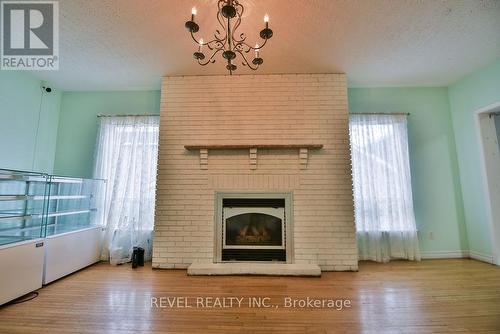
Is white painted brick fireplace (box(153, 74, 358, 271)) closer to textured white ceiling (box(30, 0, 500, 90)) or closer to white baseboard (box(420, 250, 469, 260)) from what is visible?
textured white ceiling (box(30, 0, 500, 90))

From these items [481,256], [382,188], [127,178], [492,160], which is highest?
[492,160]

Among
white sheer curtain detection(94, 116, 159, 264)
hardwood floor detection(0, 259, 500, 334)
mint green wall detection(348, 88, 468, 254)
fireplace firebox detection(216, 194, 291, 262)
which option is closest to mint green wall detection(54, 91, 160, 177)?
white sheer curtain detection(94, 116, 159, 264)

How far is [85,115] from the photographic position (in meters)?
3.87

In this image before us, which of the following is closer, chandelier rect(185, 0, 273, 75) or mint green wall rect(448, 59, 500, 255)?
chandelier rect(185, 0, 273, 75)

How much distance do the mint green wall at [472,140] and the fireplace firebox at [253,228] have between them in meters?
2.85

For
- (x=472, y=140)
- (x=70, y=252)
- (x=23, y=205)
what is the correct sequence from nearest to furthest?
1. (x=23, y=205)
2. (x=70, y=252)
3. (x=472, y=140)

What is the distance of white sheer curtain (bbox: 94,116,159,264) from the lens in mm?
3459

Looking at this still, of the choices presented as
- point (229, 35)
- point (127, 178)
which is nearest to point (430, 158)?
point (229, 35)

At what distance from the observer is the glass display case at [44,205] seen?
92.9 inches

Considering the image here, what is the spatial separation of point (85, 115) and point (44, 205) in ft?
6.00

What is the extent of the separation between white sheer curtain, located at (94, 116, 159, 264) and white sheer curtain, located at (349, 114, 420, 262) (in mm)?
3188

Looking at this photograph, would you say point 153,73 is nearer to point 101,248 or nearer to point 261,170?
point 261,170

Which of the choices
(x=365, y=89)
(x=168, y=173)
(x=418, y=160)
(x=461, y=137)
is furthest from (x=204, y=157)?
(x=461, y=137)

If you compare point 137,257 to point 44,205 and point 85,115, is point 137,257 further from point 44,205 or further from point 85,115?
point 85,115
